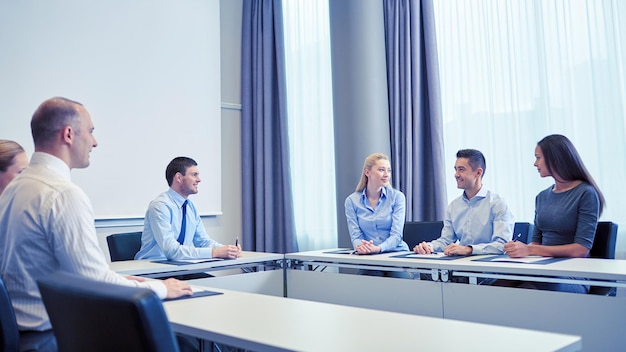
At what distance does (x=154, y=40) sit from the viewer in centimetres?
523

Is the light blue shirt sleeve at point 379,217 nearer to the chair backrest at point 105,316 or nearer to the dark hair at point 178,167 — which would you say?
the dark hair at point 178,167

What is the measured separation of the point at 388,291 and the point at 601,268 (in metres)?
1.04

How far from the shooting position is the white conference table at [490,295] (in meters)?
2.25

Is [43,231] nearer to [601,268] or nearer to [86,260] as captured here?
[86,260]

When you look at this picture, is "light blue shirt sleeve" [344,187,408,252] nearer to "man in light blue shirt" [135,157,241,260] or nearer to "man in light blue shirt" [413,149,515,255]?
"man in light blue shirt" [413,149,515,255]

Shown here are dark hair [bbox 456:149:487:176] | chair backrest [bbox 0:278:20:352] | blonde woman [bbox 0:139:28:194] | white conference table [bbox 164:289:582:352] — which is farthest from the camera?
dark hair [bbox 456:149:487:176]

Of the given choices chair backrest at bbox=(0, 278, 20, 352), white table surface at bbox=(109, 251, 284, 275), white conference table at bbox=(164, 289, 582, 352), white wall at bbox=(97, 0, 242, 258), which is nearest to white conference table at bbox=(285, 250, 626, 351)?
white table surface at bbox=(109, 251, 284, 275)

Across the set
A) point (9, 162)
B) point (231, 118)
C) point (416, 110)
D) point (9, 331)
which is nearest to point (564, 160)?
point (416, 110)

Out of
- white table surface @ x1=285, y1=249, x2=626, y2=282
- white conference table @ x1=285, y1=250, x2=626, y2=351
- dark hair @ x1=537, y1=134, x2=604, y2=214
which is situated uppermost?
dark hair @ x1=537, y1=134, x2=604, y2=214

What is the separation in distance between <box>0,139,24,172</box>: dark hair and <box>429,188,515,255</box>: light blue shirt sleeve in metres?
2.47

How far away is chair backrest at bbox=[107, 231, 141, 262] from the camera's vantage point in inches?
140

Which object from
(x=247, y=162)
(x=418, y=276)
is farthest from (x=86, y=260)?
(x=247, y=162)

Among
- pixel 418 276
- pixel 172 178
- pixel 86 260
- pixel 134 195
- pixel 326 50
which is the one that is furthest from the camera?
pixel 326 50

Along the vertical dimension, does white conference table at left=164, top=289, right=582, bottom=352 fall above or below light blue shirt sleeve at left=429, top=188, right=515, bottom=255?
below
